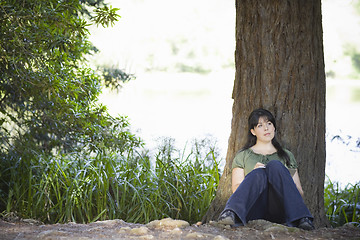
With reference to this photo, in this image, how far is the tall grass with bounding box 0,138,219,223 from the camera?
13.2 ft

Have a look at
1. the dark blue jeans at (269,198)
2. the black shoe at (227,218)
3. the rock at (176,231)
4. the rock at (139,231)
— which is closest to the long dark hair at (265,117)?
the dark blue jeans at (269,198)

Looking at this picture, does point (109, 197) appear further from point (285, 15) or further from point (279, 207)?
point (285, 15)

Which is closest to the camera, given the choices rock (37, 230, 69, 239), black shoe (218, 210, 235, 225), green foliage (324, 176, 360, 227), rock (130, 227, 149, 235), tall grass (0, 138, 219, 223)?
rock (37, 230, 69, 239)

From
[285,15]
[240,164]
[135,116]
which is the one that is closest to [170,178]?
[240,164]

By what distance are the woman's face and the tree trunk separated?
0.12m

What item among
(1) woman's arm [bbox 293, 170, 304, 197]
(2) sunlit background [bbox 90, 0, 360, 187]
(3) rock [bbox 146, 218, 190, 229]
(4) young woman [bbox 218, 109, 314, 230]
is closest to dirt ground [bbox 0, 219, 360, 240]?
(3) rock [bbox 146, 218, 190, 229]

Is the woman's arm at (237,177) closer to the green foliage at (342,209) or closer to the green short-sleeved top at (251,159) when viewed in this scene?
the green short-sleeved top at (251,159)

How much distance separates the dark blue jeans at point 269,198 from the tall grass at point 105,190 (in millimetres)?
1010

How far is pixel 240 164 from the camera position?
3.43 m

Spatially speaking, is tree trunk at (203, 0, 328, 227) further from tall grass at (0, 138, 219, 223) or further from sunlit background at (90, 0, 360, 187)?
sunlit background at (90, 0, 360, 187)

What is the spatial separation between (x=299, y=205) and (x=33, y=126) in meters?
2.99

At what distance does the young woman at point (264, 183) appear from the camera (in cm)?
300

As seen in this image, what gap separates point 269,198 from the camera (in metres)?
3.21

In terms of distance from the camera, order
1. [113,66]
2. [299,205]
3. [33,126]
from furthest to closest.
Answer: [113,66], [33,126], [299,205]
